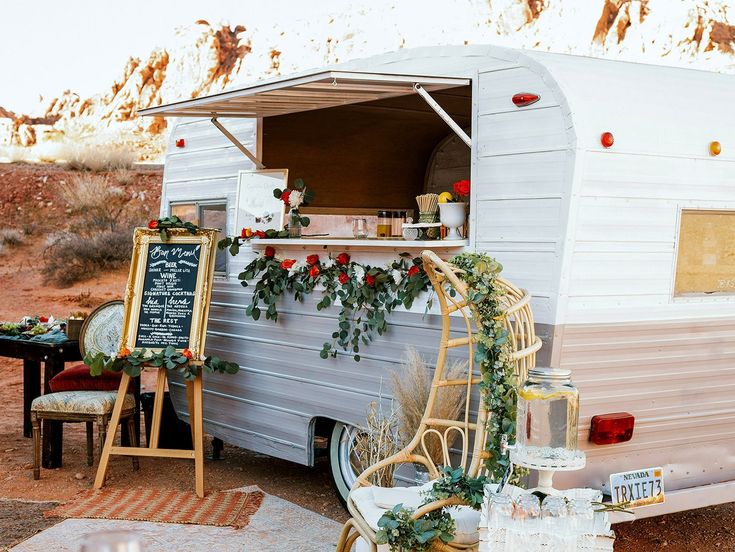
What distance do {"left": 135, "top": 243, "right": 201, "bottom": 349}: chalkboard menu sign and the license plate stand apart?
3184 mm

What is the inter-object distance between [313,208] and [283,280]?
2086 millimetres

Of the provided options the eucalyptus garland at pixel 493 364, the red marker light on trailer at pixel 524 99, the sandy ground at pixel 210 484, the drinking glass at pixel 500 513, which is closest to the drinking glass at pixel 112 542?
the drinking glass at pixel 500 513

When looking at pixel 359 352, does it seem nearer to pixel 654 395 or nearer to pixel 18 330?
pixel 654 395

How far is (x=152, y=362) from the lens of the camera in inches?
251

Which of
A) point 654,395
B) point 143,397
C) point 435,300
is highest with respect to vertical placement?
point 435,300

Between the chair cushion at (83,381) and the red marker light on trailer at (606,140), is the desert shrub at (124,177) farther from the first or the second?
the red marker light on trailer at (606,140)

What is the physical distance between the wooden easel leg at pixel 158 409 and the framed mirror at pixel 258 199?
1.08 metres

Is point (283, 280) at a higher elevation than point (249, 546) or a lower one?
higher

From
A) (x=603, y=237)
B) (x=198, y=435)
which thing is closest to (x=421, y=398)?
(x=603, y=237)

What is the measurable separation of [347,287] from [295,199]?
1.05m

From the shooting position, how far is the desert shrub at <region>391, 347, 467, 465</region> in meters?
4.79

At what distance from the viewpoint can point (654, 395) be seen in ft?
15.4

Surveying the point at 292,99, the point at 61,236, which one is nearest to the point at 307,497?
the point at 292,99

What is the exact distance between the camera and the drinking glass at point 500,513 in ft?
10.7
